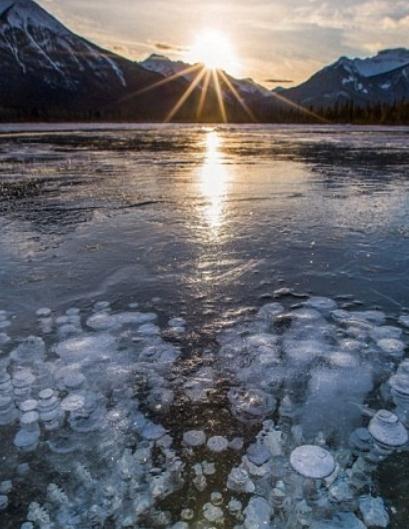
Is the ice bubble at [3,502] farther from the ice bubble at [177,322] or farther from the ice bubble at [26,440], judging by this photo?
the ice bubble at [177,322]

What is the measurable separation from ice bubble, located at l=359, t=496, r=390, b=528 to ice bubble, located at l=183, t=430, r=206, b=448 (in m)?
0.85

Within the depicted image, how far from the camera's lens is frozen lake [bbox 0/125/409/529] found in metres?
1.92

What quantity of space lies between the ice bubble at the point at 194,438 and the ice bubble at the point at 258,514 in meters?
0.44

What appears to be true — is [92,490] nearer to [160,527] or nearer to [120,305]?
[160,527]

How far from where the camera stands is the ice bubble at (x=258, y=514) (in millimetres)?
1773

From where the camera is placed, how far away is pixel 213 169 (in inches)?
516

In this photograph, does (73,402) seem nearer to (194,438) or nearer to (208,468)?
(194,438)

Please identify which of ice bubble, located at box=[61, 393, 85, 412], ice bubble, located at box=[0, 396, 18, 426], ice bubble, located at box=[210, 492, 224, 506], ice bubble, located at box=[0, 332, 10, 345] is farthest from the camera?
ice bubble, located at box=[0, 332, 10, 345]

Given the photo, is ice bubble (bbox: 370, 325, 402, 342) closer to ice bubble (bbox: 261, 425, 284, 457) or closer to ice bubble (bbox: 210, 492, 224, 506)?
ice bubble (bbox: 261, 425, 284, 457)

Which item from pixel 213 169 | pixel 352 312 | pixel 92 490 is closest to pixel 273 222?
pixel 352 312

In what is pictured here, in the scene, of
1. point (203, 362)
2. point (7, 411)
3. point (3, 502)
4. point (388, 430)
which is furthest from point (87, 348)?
point (388, 430)

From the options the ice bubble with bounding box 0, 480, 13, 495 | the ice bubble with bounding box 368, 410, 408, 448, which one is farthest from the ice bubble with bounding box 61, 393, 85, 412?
the ice bubble with bounding box 368, 410, 408, 448

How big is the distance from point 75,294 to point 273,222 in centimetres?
372

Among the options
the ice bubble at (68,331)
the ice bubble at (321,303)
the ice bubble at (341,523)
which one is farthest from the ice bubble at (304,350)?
the ice bubble at (68,331)
